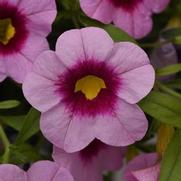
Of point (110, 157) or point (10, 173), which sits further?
point (110, 157)

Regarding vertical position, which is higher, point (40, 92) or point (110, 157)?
point (40, 92)

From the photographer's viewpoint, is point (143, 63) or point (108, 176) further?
point (108, 176)

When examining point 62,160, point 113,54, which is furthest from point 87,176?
point 113,54

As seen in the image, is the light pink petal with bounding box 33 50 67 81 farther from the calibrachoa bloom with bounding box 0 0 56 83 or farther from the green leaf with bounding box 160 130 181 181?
the green leaf with bounding box 160 130 181 181

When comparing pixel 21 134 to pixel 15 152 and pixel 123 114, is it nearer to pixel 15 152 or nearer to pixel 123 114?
pixel 15 152

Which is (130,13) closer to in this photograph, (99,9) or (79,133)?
(99,9)

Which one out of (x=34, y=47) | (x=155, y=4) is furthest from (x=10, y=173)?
(x=155, y=4)
